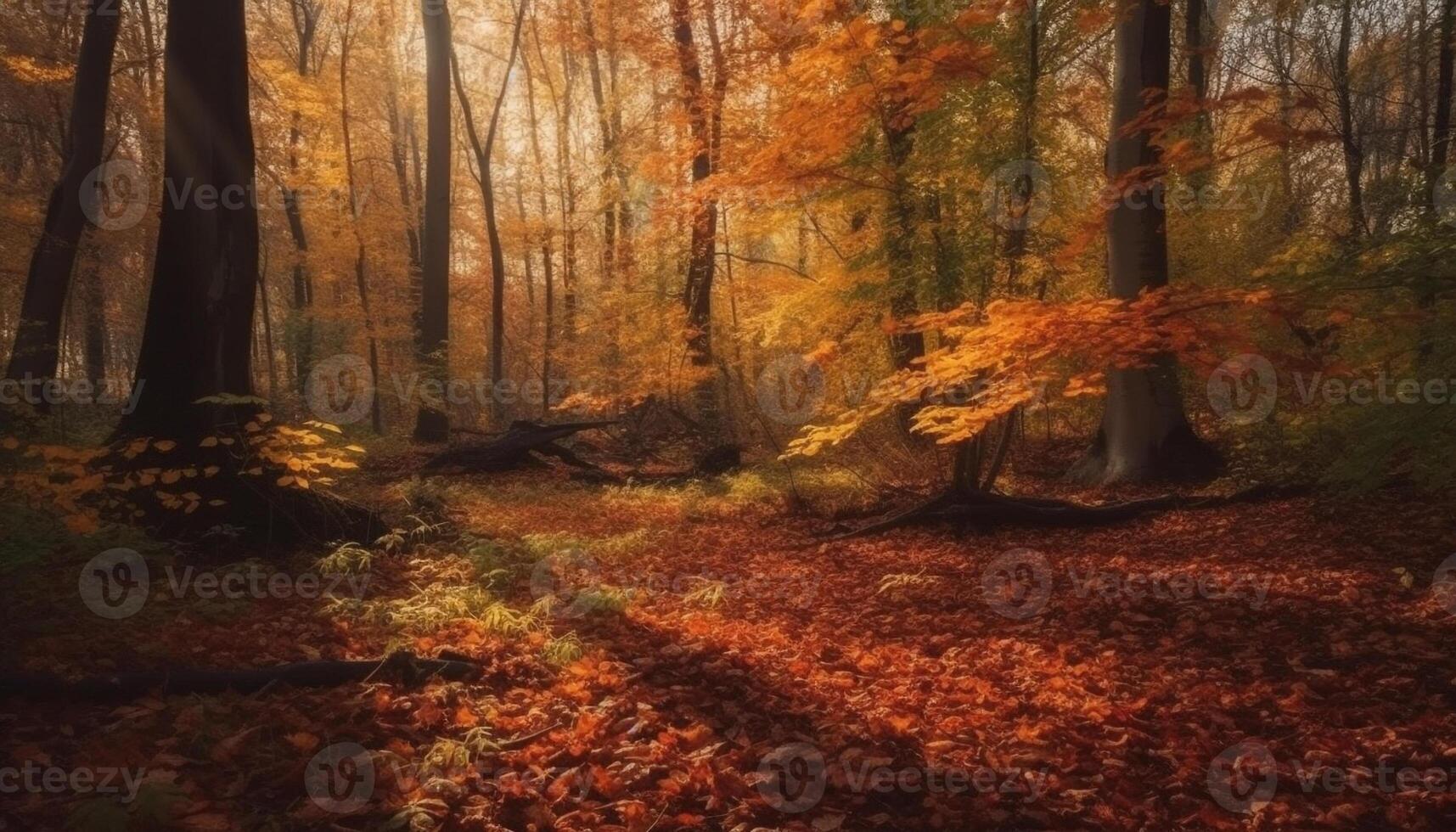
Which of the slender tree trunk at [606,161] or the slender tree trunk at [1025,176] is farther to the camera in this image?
the slender tree trunk at [606,161]

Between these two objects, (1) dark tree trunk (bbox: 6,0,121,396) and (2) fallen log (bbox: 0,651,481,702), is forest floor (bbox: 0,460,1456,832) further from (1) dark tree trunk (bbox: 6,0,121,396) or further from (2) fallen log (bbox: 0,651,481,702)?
(1) dark tree trunk (bbox: 6,0,121,396)

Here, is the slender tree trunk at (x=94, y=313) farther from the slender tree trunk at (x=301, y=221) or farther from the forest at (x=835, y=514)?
the slender tree trunk at (x=301, y=221)

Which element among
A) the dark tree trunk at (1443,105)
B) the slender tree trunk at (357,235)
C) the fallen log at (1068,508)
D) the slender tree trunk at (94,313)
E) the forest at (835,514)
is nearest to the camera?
the forest at (835,514)

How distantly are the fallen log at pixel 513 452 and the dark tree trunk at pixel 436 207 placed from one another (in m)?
3.50

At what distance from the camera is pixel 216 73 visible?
6.14 metres

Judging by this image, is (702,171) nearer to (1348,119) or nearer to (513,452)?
(513,452)

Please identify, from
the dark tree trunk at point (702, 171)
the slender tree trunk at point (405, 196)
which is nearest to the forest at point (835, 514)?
the dark tree trunk at point (702, 171)

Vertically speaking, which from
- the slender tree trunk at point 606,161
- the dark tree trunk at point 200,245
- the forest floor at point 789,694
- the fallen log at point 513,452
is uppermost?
the slender tree trunk at point 606,161

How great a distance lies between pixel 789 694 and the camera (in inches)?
168

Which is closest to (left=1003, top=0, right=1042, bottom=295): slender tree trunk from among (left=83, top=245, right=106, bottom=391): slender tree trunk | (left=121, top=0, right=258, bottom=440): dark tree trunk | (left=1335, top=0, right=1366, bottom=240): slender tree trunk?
(left=1335, top=0, right=1366, bottom=240): slender tree trunk

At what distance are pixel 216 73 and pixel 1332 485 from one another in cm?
983

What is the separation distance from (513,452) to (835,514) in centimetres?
628

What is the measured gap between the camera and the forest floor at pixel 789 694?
2939mm

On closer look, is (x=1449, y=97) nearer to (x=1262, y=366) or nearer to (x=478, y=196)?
(x=1262, y=366)
